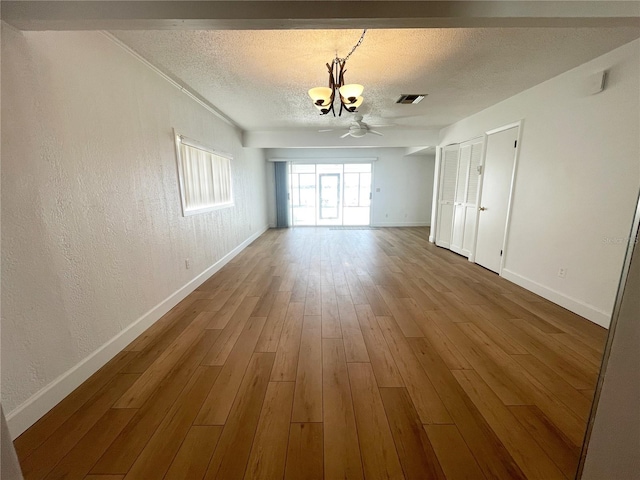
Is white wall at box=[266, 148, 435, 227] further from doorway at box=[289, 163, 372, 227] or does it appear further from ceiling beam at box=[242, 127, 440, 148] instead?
ceiling beam at box=[242, 127, 440, 148]

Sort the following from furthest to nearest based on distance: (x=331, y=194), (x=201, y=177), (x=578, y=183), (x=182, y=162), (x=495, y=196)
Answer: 1. (x=331, y=194)
2. (x=495, y=196)
3. (x=201, y=177)
4. (x=182, y=162)
5. (x=578, y=183)

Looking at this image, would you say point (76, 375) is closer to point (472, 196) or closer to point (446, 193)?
point (472, 196)

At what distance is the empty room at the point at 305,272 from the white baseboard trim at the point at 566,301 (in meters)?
0.03

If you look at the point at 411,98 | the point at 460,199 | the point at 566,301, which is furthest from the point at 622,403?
the point at 460,199

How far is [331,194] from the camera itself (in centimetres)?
836

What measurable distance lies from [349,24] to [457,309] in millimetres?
2676

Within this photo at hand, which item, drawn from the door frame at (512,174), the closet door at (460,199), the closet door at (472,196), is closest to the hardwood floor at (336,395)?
the door frame at (512,174)

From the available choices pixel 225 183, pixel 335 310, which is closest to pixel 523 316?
pixel 335 310

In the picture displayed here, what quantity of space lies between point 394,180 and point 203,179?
6.17 meters

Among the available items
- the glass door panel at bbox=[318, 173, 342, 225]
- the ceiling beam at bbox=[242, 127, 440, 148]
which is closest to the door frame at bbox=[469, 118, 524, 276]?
the ceiling beam at bbox=[242, 127, 440, 148]

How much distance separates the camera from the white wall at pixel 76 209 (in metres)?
1.33

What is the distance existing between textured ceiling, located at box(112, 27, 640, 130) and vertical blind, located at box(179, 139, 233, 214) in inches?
31.0

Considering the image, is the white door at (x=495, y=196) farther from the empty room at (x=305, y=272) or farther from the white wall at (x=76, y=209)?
the white wall at (x=76, y=209)

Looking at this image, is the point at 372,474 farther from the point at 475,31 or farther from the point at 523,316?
the point at 475,31
